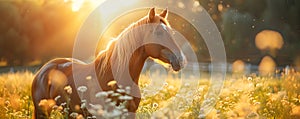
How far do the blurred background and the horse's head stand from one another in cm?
1454

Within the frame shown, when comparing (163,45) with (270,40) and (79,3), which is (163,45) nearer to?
(270,40)

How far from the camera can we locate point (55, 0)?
29234mm

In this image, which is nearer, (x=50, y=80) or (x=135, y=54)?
(x=135, y=54)

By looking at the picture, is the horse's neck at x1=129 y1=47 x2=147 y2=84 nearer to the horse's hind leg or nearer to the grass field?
the grass field

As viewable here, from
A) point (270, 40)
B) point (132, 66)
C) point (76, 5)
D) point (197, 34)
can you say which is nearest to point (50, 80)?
point (132, 66)

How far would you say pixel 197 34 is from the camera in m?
26.0

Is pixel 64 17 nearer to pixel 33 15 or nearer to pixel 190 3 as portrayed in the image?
A: pixel 33 15

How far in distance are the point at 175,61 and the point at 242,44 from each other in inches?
757

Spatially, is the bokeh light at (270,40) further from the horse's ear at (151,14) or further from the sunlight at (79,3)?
the horse's ear at (151,14)

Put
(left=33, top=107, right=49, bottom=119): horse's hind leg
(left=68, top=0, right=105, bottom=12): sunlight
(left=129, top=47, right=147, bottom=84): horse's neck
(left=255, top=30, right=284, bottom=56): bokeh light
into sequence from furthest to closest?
(left=68, top=0, right=105, bottom=12): sunlight
(left=255, top=30, right=284, bottom=56): bokeh light
(left=33, top=107, right=49, bottom=119): horse's hind leg
(left=129, top=47, right=147, bottom=84): horse's neck

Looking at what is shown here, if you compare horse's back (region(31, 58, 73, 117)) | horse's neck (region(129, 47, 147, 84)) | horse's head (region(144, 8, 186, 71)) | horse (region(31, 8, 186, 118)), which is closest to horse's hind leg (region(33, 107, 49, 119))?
horse's back (region(31, 58, 73, 117))

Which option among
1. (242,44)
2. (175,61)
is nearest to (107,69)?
(175,61)

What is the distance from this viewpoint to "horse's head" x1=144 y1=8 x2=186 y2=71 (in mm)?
5824

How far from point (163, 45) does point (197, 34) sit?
20.3 metres
